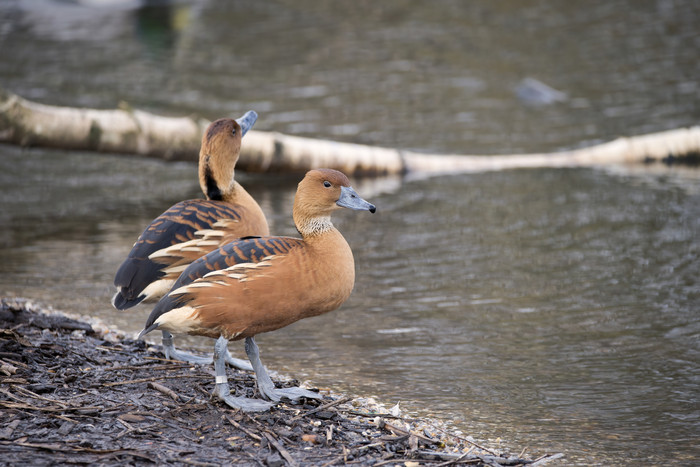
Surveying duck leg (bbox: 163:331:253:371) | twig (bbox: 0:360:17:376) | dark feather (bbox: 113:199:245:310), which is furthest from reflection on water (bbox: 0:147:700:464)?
twig (bbox: 0:360:17:376)

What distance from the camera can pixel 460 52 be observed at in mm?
17969

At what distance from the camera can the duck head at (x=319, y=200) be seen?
5.07m

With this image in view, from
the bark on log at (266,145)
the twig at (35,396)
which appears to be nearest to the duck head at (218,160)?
the twig at (35,396)

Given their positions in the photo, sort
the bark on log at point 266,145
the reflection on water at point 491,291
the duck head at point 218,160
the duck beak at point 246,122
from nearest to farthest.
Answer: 1. the reflection on water at point 491,291
2. the duck head at point 218,160
3. the duck beak at point 246,122
4. the bark on log at point 266,145

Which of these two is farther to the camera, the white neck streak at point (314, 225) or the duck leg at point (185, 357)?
the duck leg at point (185, 357)

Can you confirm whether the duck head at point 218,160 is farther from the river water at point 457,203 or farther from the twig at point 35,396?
the twig at point 35,396

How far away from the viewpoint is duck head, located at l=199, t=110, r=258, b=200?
6488 millimetres

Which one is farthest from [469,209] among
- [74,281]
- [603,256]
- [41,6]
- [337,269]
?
[41,6]

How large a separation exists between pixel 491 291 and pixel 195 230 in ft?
9.01

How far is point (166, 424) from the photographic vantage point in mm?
4453

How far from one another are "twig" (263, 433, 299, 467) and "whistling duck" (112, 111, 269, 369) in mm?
1351

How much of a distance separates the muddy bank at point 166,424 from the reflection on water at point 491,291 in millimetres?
558

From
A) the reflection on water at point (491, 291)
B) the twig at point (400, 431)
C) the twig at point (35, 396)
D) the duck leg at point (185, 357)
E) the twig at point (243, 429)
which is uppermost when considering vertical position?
the twig at point (35, 396)

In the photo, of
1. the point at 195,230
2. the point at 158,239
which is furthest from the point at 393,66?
the point at 158,239
